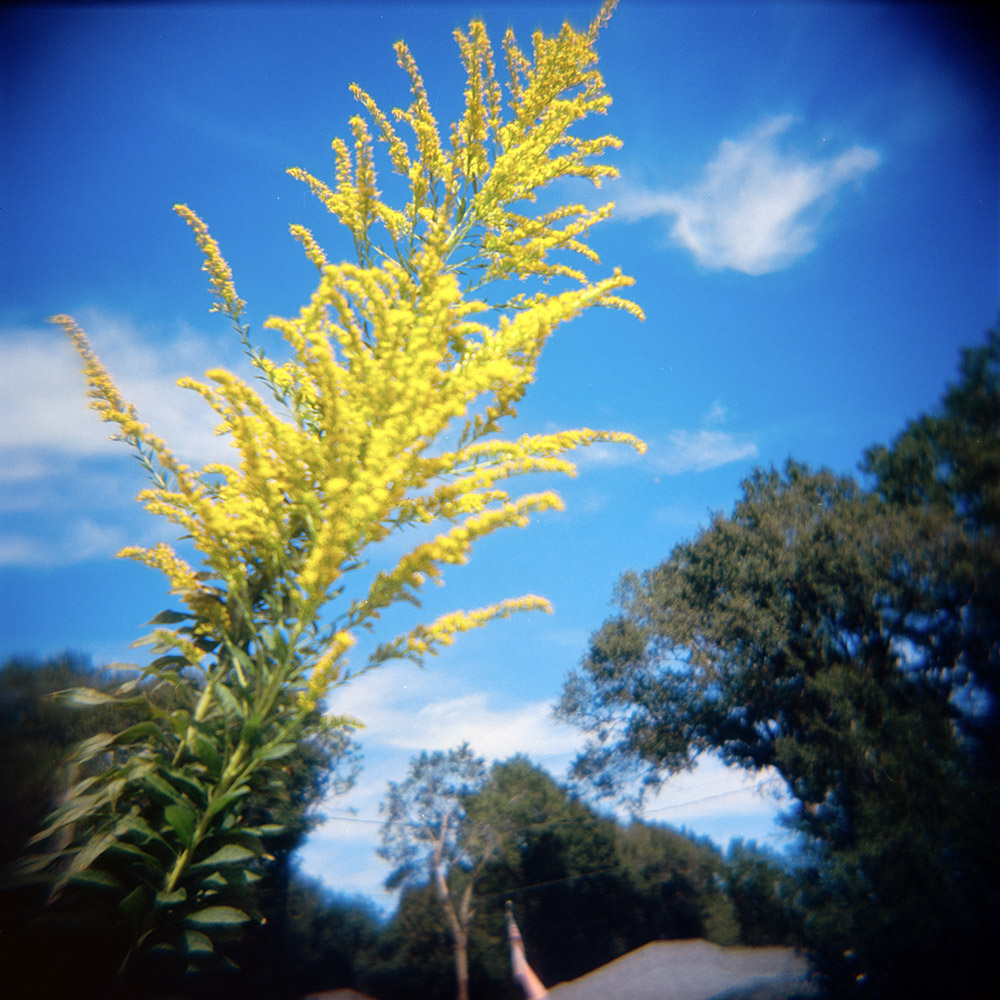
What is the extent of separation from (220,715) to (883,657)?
17.1 metres

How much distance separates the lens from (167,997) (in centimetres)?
131

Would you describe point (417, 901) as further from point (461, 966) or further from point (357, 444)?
point (357, 444)

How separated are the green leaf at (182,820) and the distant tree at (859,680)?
13.6 metres

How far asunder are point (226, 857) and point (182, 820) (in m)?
0.19

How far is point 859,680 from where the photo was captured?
1191 cm

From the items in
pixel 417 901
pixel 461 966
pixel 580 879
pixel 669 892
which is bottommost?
pixel 669 892

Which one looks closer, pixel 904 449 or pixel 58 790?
pixel 58 790

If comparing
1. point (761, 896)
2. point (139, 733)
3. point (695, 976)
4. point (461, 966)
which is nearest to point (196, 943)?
point (139, 733)

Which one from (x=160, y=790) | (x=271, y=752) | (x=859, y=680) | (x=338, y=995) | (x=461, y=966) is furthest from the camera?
(x=859, y=680)

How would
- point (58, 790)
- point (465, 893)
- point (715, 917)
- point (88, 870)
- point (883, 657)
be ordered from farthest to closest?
point (715, 917) < point (883, 657) < point (465, 893) < point (58, 790) < point (88, 870)

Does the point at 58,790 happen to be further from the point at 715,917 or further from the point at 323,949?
the point at 715,917

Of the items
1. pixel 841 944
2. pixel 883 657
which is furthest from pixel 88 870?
pixel 883 657

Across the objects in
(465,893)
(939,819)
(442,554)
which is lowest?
(939,819)

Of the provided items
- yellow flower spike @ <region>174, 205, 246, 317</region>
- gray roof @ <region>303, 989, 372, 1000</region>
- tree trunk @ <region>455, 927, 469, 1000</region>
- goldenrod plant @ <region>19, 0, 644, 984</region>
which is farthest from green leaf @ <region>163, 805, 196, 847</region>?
tree trunk @ <region>455, 927, 469, 1000</region>
